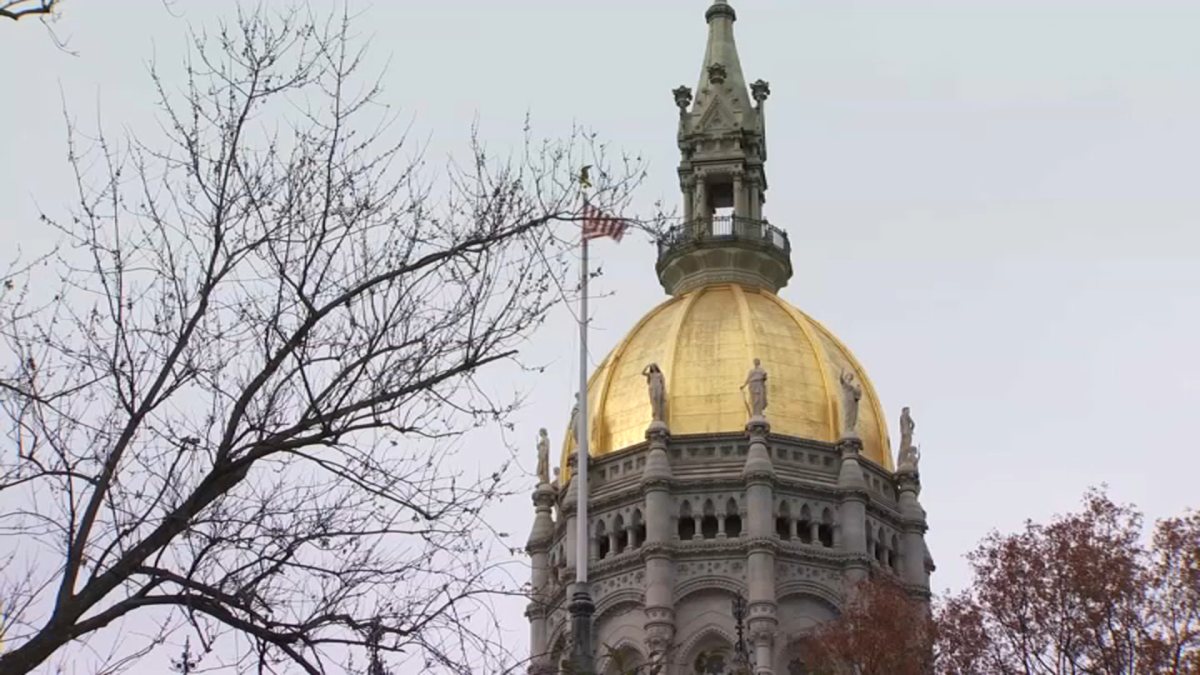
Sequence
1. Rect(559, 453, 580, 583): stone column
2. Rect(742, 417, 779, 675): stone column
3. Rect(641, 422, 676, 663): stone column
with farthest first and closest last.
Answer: Rect(559, 453, 580, 583): stone column → Rect(641, 422, 676, 663): stone column → Rect(742, 417, 779, 675): stone column

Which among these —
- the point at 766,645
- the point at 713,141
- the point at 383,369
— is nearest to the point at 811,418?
the point at 766,645

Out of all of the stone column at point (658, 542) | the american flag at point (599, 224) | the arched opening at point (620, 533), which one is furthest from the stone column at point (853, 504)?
the american flag at point (599, 224)

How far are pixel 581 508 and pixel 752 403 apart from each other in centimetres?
3538

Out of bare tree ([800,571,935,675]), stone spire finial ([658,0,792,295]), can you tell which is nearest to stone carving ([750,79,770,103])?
stone spire finial ([658,0,792,295])

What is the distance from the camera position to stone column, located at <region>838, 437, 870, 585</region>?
7212cm

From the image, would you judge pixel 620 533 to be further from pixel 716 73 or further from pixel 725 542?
pixel 716 73

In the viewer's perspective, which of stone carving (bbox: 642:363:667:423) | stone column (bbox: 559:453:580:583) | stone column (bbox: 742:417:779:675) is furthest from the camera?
stone carving (bbox: 642:363:667:423)

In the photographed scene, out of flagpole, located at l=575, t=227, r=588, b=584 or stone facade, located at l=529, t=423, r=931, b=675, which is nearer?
flagpole, located at l=575, t=227, r=588, b=584

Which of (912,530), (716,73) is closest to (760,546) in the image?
(912,530)

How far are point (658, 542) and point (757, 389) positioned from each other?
611 centimetres

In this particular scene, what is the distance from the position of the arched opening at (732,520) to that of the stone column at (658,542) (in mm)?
2023

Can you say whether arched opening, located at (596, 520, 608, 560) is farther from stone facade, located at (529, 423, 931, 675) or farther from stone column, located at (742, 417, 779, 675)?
stone column, located at (742, 417, 779, 675)

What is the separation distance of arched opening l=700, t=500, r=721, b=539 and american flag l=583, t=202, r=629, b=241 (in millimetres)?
45038

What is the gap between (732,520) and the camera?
72.8 metres
